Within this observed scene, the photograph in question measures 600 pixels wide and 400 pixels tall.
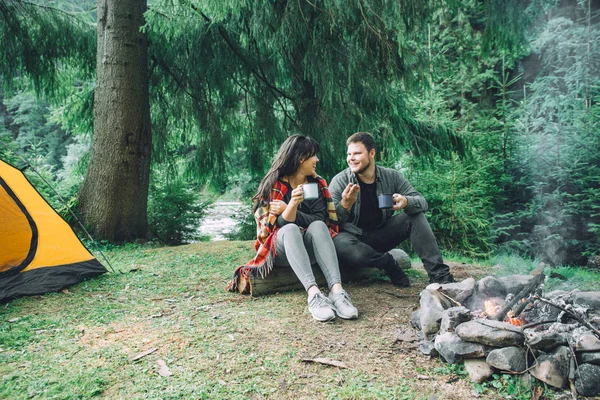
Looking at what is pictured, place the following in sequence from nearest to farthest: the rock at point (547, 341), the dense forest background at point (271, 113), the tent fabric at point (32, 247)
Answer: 1. the rock at point (547, 341)
2. the tent fabric at point (32, 247)
3. the dense forest background at point (271, 113)

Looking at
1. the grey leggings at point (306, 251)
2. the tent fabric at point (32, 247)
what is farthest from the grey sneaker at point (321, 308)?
the tent fabric at point (32, 247)

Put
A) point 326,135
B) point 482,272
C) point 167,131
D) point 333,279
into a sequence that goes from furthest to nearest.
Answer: point 167,131
point 326,135
point 482,272
point 333,279

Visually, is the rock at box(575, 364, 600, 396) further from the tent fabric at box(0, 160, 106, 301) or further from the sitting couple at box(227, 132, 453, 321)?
the tent fabric at box(0, 160, 106, 301)

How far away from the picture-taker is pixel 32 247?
3.55 metres

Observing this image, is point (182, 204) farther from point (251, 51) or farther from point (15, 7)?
point (15, 7)

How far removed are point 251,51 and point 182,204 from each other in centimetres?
307

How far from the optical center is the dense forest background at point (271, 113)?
4.59 m

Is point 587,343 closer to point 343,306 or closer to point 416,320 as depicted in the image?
point 416,320

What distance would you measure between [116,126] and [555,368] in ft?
17.9

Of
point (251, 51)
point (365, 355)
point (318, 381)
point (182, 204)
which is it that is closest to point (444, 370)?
point (365, 355)

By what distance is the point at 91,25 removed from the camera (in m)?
6.19

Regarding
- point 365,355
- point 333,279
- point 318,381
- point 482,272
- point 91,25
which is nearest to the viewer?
point 318,381

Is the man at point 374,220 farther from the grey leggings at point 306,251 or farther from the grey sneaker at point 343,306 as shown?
the grey sneaker at point 343,306

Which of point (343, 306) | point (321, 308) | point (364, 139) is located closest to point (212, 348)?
point (321, 308)
